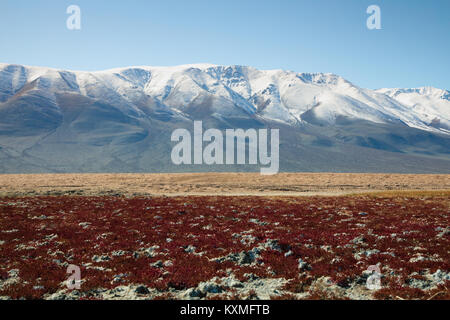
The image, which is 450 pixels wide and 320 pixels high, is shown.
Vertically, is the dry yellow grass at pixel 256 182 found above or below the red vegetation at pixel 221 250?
below

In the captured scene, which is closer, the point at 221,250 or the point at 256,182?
the point at 221,250

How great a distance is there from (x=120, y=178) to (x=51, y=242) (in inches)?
3232

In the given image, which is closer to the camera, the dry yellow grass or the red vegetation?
the red vegetation

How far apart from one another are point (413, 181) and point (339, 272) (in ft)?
294

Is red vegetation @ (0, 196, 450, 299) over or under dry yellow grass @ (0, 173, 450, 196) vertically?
over

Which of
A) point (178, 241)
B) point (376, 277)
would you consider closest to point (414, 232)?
point (376, 277)

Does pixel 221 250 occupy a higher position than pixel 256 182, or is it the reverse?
pixel 221 250

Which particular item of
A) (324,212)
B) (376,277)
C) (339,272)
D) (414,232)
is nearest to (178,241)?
(339,272)

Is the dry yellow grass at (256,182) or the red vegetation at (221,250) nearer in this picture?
the red vegetation at (221,250)

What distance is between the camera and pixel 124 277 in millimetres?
14305

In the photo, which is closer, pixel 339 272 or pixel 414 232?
pixel 339 272
